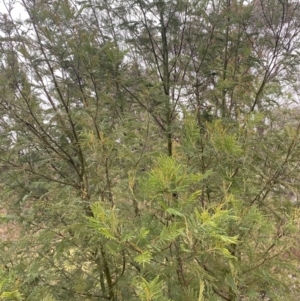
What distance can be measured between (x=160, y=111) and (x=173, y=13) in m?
0.78

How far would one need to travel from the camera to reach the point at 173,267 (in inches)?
64.1

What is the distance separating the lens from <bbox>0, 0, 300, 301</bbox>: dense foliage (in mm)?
1854

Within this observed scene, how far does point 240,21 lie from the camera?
2.48m

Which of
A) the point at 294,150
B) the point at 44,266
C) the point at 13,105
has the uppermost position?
the point at 13,105

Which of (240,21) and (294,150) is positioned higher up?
(240,21)

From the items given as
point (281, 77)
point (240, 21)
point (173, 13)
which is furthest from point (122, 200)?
point (281, 77)

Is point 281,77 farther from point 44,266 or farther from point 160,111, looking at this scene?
point 44,266

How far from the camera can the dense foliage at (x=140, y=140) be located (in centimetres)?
185

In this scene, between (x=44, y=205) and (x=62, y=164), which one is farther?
(x=62, y=164)

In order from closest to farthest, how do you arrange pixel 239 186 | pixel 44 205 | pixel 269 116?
pixel 239 186 → pixel 44 205 → pixel 269 116

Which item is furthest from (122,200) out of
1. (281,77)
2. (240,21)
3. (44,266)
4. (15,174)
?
(281,77)

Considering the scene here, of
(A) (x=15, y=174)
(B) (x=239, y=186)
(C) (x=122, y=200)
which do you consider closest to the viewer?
(B) (x=239, y=186)

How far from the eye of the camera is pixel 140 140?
2363 millimetres

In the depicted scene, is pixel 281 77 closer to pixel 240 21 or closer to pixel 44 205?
pixel 240 21
